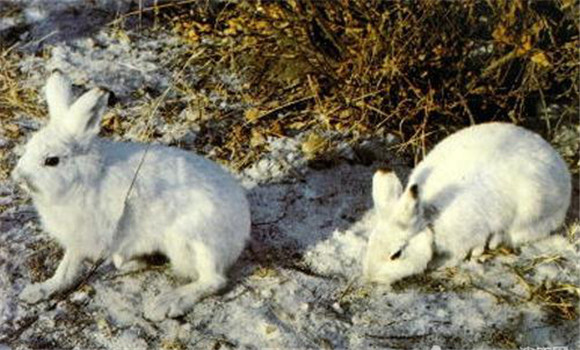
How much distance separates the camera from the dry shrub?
5.15m

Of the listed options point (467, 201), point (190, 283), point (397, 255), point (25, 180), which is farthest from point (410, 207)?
point (25, 180)

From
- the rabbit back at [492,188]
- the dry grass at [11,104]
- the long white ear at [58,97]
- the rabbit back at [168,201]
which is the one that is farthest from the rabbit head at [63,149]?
the rabbit back at [492,188]

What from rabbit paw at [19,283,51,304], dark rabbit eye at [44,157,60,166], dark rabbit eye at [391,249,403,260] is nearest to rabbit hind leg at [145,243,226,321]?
rabbit paw at [19,283,51,304]

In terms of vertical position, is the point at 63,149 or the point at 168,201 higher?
the point at 63,149

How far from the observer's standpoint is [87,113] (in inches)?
155

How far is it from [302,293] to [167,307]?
65 cm

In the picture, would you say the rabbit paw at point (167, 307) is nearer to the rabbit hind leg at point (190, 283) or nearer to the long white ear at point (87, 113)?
the rabbit hind leg at point (190, 283)

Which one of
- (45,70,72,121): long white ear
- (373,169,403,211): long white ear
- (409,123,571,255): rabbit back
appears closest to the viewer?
(45,70,72,121): long white ear

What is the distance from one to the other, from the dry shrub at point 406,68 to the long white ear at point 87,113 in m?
1.36

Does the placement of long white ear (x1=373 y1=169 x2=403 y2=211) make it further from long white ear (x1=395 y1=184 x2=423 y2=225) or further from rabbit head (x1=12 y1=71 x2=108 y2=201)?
rabbit head (x1=12 y1=71 x2=108 y2=201)

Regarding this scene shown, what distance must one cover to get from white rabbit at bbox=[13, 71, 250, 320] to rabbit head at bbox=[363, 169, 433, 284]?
2.07 ft

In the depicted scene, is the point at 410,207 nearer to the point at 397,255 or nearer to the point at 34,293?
the point at 397,255

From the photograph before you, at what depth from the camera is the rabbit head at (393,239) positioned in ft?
14.1

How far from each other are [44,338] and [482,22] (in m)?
Result: 3.25
